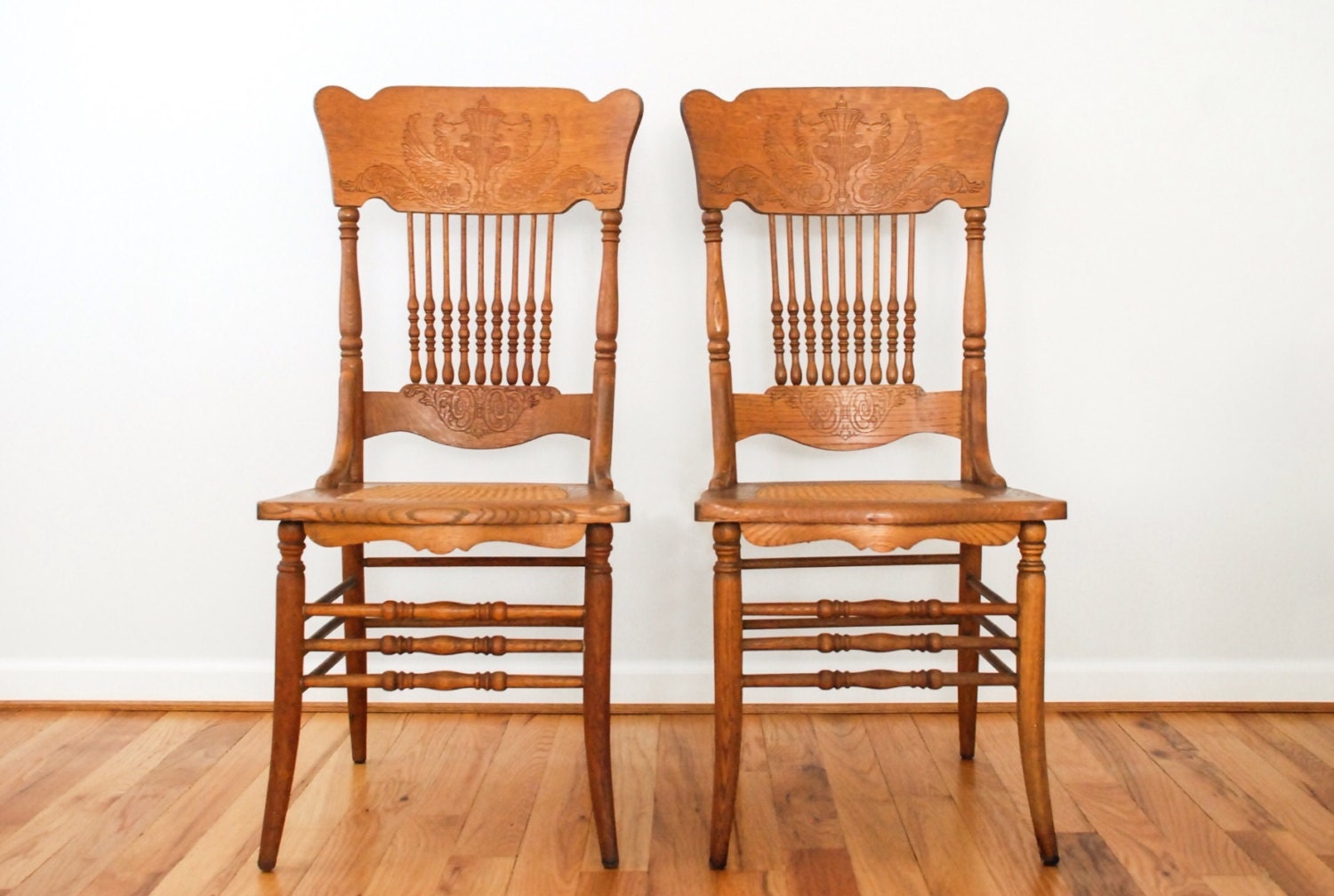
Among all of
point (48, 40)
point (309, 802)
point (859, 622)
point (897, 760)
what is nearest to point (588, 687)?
point (859, 622)

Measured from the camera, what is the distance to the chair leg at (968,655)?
187 cm

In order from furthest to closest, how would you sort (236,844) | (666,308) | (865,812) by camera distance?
1. (666,308)
2. (865,812)
3. (236,844)

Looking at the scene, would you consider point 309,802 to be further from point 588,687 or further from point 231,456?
point 231,456

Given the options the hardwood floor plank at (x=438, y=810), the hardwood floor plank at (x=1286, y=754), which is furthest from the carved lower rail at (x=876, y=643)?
the hardwood floor plank at (x=1286, y=754)

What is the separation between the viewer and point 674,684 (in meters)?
2.19

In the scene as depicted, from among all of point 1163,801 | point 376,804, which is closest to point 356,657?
point 376,804

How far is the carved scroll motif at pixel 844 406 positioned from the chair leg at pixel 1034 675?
38 cm

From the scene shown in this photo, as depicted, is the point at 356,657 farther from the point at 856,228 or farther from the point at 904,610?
the point at 856,228

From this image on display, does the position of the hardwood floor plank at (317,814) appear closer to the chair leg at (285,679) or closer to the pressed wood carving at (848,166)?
the chair leg at (285,679)

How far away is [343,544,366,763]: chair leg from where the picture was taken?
1850 mm

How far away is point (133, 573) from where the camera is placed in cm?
222

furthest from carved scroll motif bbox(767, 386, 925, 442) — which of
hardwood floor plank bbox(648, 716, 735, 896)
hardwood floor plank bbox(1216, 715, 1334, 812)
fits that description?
hardwood floor plank bbox(1216, 715, 1334, 812)

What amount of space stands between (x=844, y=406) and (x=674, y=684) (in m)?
0.66

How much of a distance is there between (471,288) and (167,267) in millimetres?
577
